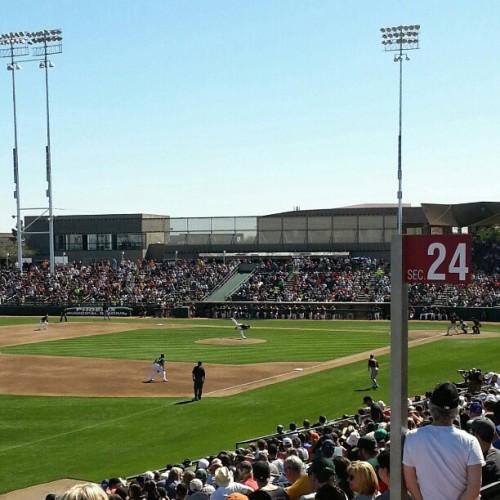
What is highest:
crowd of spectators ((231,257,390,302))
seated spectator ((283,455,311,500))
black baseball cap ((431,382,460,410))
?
black baseball cap ((431,382,460,410))

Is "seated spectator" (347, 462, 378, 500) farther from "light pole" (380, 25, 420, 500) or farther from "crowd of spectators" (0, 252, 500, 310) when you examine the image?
"crowd of spectators" (0, 252, 500, 310)

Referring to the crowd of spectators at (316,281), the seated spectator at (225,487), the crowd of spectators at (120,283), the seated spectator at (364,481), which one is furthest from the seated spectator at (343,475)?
the crowd of spectators at (120,283)

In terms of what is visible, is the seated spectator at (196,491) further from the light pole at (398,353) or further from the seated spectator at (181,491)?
the light pole at (398,353)

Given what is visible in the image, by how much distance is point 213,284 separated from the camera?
2756 inches

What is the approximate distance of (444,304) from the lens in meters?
57.8

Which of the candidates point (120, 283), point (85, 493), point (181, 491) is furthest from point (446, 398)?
point (120, 283)

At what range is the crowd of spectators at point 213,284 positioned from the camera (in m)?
62.2

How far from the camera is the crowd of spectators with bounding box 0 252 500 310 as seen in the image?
6216 cm

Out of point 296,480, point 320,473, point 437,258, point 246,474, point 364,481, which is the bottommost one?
point 246,474

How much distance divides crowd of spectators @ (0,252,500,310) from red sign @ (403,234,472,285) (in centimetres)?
5426

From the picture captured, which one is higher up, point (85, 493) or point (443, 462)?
point (85, 493)

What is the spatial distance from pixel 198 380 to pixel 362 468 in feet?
69.2

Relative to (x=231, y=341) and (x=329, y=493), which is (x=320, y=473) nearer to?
(x=329, y=493)

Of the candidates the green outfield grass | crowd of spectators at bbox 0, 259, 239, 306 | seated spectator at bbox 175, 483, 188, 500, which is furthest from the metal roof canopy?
seated spectator at bbox 175, 483, 188, 500
